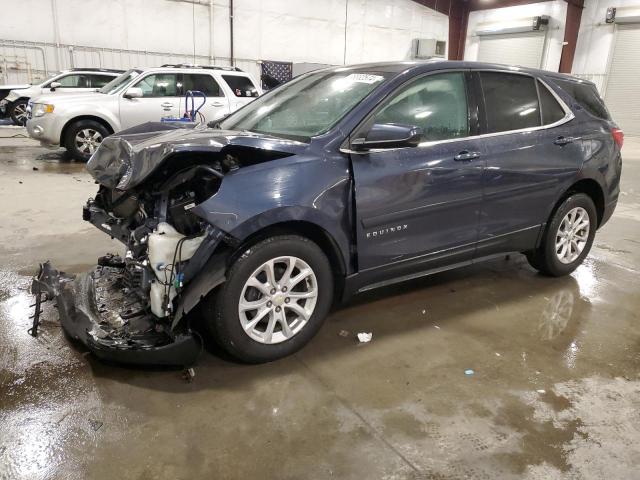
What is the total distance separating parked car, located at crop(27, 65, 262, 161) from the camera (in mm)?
8906

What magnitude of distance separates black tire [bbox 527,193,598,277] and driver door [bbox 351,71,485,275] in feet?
2.92

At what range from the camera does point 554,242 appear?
13.2 ft

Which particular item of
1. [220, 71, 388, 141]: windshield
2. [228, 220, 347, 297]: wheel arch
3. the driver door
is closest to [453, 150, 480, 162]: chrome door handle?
the driver door

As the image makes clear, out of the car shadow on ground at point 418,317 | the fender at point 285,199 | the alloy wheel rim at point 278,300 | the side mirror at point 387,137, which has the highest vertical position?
the side mirror at point 387,137

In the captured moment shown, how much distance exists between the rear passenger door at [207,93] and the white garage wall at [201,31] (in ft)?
27.3

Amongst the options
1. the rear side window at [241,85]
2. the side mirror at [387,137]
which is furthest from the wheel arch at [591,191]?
the rear side window at [241,85]

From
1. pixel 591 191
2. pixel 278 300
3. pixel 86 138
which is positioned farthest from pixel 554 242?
pixel 86 138

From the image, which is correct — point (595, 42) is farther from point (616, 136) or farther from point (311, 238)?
point (311, 238)

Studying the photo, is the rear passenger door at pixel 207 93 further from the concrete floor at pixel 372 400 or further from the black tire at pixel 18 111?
the black tire at pixel 18 111

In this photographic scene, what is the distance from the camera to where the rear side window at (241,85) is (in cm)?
996

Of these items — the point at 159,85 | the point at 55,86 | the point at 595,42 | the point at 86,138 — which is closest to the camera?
the point at 86,138

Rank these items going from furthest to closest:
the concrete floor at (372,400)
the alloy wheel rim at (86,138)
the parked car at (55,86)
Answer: the parked car at (55,86) → the alloy wheel rim at (86,138) → the concrete floor at (372,400)

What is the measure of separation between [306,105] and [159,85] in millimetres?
6979

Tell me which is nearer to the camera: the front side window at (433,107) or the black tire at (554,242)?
the front side window at (433,107)
